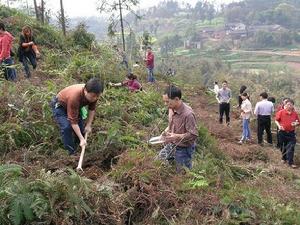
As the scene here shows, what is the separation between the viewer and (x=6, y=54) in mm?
8844

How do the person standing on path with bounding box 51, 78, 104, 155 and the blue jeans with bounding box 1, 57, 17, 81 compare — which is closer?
the person standing on path with bounding box 51, 78, 104, 155

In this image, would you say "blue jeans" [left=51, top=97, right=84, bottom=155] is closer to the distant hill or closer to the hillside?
the hillside

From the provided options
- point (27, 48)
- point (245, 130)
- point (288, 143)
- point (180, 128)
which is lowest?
point (245, 130)

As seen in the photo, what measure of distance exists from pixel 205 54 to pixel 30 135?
80.9m

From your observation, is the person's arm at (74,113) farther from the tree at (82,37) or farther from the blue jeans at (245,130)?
the tree at (82,37)

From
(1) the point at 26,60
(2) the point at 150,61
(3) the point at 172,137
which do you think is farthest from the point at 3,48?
(2) the point at 150,61

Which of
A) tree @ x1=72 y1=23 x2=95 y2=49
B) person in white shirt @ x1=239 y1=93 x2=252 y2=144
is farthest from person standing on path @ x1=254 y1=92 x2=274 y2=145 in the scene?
tree @ x1=72 y1=23 x2=95 y2=49

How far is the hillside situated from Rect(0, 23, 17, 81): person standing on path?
870mm

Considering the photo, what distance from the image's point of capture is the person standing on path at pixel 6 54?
8656 millimetres

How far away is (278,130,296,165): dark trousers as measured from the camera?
9.30 metres

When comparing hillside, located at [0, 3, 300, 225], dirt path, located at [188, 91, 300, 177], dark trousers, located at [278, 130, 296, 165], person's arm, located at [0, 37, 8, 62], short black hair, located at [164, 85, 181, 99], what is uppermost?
person's arm, located at [0, 37, 8, 62]

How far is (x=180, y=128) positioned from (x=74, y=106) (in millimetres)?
1359

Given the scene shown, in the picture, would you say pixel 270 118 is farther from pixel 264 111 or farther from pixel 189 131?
pixel 189 131

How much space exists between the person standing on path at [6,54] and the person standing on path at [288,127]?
574 cm
